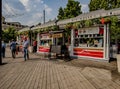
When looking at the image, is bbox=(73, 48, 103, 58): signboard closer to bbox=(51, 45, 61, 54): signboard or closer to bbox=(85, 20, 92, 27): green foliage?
bbox=(51, 45, 61, 54): signboard

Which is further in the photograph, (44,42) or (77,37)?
(44,42)

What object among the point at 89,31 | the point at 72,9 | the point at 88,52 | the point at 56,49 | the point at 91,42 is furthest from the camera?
the point at 72,9

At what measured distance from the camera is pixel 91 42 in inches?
554

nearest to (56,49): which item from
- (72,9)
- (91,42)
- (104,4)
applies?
(91,42)

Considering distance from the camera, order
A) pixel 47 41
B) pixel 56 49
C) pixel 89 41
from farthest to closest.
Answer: pixel 47 41
pixel 56 49
pixel 89 41

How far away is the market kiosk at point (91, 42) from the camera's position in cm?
1254

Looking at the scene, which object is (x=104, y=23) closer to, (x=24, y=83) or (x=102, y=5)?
(x=24, y=83)

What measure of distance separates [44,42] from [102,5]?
11.6 metres

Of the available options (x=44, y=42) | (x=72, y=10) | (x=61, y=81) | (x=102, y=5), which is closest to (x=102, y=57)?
(x=61, y=81)

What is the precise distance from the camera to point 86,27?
1411 centimetres

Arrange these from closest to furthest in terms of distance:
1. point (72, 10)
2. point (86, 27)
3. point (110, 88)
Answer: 1. point (110, 88)
2. point (86, 27)
3. point (72, 10)

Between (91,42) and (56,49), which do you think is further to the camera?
(56,49)

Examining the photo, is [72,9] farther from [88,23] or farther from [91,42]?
[88,23]

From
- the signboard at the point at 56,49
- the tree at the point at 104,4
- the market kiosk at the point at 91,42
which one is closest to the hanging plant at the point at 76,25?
the market kiosk at the point at 91,42
